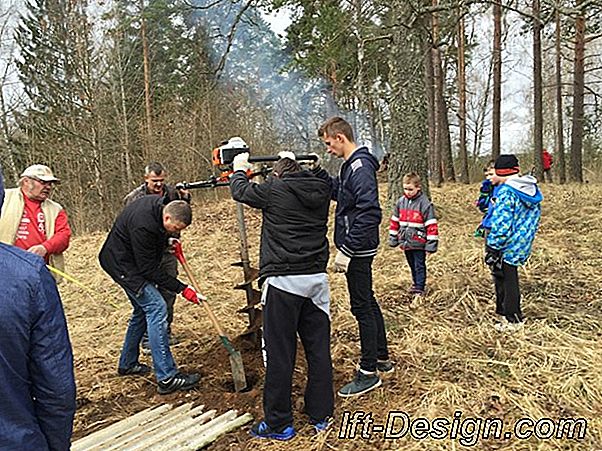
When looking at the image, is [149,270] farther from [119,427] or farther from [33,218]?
[33,218]

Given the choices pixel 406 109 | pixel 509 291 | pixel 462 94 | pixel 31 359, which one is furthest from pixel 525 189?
pixel 462 94

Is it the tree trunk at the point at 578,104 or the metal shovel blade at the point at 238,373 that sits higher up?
the tree trunk at the point at 578,104

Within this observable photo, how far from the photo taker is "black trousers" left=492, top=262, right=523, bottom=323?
4.45 m

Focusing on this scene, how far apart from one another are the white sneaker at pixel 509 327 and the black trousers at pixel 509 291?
0.04 metres

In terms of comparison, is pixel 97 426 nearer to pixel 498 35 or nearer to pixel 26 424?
pixel 26 424

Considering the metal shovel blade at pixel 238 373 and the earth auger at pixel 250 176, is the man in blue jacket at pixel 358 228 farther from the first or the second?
the metal shovel blade at pixel 238 373

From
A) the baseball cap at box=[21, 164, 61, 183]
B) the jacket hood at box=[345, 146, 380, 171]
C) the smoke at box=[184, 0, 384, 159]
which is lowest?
the jacket hood at box=[345, 146, 380, 171]

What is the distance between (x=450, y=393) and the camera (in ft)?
11.7

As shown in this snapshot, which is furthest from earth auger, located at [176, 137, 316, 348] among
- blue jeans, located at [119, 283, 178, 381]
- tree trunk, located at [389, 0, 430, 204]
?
tree trunk, located at [389, 0, 430, 204]

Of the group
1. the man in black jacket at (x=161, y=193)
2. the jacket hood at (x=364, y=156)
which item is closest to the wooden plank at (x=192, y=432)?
the man in black jacket at (x=161, y=193)

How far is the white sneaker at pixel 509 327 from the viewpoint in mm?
4543

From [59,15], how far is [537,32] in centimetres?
1481

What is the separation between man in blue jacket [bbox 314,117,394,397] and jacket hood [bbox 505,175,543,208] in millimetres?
1454

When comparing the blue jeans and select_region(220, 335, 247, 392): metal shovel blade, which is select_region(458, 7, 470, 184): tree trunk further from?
the blue jeans
